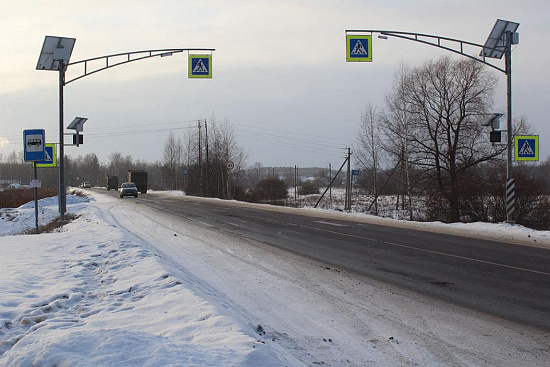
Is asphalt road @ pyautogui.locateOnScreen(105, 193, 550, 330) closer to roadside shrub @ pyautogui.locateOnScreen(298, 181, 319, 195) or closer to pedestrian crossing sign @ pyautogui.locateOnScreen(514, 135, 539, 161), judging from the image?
pedestrian crossing sign @ pyautogui.locateOnScreen(514, 135, 539, 161)

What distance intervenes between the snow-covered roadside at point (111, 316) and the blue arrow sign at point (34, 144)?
6.27m

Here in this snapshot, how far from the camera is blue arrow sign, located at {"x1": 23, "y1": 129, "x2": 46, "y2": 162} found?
15905 millimetres

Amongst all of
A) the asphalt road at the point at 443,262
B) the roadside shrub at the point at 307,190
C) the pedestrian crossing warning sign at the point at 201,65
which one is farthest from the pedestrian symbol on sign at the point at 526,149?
the roadside shrub at the point at 307,190

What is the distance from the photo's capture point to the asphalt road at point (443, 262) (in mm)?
7352

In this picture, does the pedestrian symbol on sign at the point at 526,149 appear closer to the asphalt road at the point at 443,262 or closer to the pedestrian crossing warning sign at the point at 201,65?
the asphalt road at the point at 443,262

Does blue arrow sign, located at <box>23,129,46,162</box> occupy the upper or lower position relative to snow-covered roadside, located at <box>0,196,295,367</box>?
upper

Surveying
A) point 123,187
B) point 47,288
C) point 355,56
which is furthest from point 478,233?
point 123,187

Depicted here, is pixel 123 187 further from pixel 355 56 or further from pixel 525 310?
pixel 525 310

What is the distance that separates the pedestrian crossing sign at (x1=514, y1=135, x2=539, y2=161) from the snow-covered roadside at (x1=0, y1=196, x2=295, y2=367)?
14.7m

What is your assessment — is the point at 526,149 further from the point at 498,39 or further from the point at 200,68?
the point at 200,68

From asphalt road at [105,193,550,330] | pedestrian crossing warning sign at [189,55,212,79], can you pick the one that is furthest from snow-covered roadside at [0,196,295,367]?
pedestrian crossing warning sign at [189,55,212,79]

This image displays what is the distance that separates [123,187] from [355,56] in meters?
40.8

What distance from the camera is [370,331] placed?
577cm

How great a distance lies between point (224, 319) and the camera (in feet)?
17.1
